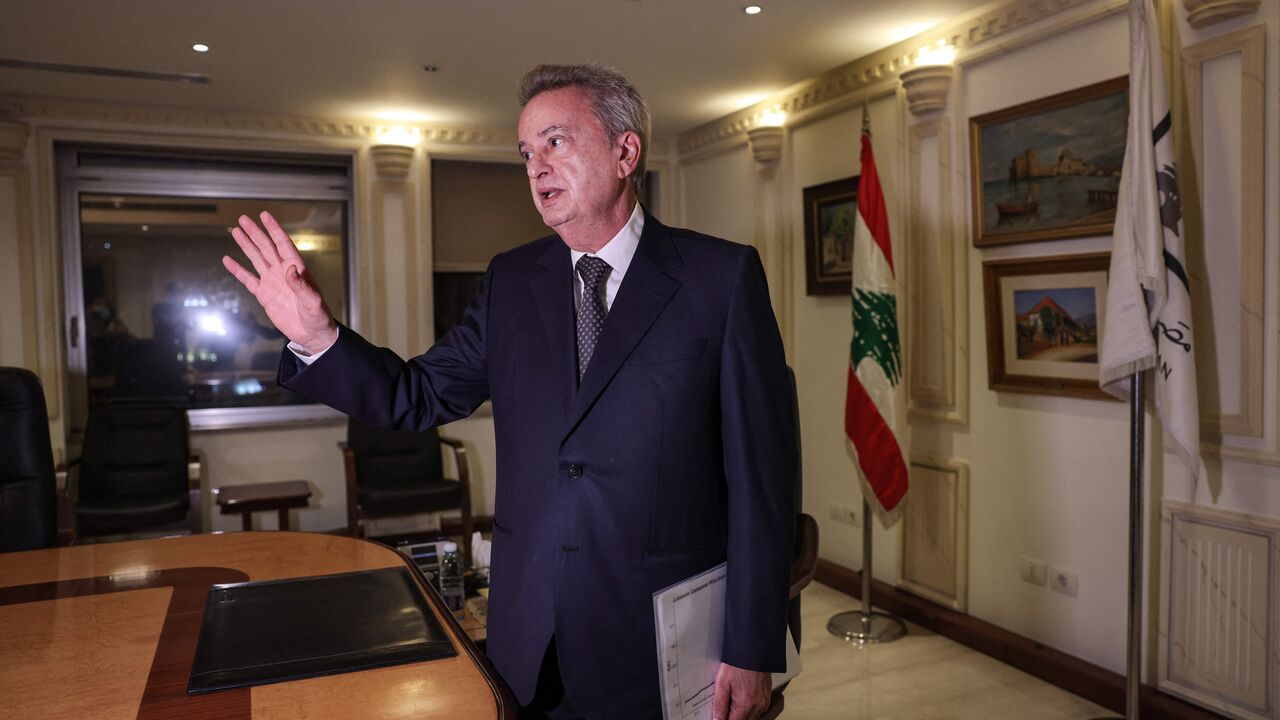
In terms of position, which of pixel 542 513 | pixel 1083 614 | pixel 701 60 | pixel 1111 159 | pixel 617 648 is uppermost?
pixel 701 60

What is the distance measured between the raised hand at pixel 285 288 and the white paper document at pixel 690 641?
69 centimetres

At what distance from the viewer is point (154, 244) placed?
5.50 metres

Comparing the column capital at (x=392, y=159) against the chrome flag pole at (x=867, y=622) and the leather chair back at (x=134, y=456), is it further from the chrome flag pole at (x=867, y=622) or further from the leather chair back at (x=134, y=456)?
the chrome flag pole at (x=867, y=622)

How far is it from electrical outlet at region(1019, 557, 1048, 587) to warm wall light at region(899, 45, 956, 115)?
6.53 feet

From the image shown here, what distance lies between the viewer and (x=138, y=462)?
5.06m

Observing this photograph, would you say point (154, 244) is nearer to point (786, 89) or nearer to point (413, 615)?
point (786, 89)

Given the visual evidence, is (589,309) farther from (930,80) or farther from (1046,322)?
(930,80)

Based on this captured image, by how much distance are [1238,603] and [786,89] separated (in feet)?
11.2

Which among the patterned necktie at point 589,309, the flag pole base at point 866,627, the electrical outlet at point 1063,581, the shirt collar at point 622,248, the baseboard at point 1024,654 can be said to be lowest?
the flag pole base at point 866,627

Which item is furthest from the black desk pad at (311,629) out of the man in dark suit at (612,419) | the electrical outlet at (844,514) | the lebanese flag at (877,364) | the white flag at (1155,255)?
the electrical outlet at (844,514)

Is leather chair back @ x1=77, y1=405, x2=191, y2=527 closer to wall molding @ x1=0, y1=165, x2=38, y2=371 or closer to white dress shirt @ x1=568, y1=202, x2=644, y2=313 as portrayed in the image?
wall molding @ x1=0, y1=165, x2=38, y2=371

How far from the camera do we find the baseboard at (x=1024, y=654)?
10.1ft

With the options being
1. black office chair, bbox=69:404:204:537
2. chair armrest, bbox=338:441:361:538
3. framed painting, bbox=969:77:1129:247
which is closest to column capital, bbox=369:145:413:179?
chair armrest, bbox=338:441:361:538

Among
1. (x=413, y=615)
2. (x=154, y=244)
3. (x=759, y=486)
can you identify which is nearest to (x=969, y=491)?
(x=759, y=486)
